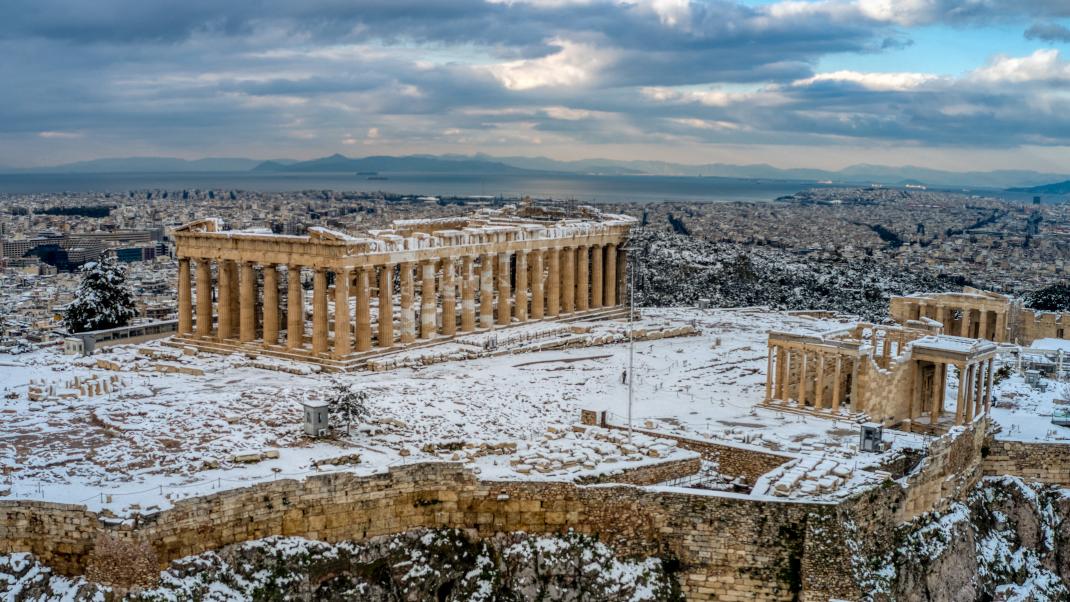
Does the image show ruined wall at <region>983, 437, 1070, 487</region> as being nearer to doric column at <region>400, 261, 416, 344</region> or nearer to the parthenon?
the parthenon

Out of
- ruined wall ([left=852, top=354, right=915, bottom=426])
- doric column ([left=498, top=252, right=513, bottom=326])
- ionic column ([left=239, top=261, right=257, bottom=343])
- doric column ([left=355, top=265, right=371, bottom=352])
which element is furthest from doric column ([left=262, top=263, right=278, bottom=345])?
ruined wall ([left=852, top=354, right=915, bottom=426])

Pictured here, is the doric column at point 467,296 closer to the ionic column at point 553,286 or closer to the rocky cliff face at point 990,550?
the ionic column at point 553,286

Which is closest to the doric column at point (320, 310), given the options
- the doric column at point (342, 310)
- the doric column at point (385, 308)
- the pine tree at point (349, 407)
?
the doric column at point (342, 310)

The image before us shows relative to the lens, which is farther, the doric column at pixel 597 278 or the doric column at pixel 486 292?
the doric column at pixel 597 278

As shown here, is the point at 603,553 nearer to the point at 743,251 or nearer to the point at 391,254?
the point at 391,254

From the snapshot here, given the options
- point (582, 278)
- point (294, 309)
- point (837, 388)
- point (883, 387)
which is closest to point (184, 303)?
point (294, 309)

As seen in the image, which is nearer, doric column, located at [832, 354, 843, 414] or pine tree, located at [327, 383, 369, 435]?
pine tree, located at [327, 383, 369, 435]

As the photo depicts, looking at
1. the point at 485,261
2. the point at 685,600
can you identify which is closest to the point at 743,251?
the point at 485,261
